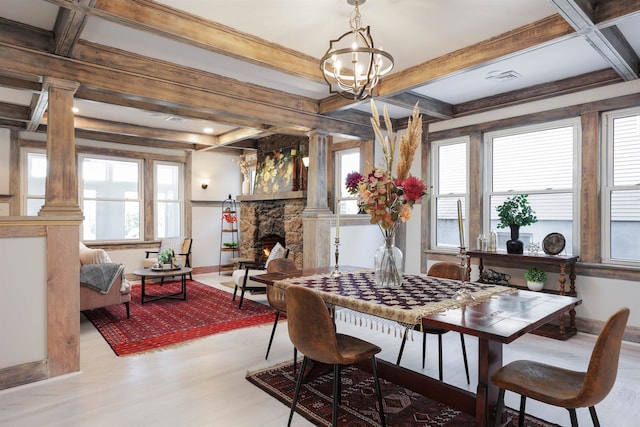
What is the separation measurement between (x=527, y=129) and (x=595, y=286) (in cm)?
188

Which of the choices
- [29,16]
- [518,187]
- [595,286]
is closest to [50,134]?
[29,16]

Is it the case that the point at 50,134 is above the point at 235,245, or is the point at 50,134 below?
above

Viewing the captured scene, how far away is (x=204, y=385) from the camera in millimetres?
2857

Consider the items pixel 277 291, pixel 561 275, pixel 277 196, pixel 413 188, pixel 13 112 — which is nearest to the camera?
pixel 413 188

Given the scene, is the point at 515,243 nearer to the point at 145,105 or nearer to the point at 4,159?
the point at 145,105

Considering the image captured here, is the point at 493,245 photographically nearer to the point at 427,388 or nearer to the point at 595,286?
the point at 595,286

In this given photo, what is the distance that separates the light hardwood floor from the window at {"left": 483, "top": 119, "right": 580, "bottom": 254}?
4.10ft

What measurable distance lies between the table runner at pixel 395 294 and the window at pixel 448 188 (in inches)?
100

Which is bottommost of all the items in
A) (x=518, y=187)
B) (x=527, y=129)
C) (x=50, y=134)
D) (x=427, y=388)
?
(x=427, y=388)

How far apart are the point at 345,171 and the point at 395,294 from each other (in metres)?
4.34

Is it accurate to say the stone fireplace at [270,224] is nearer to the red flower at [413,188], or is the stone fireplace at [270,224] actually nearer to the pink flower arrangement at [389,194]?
the pink flower arrangement at [389,194]

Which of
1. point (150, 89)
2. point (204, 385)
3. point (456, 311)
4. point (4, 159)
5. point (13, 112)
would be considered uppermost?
point (13, 112)

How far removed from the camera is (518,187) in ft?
15.0

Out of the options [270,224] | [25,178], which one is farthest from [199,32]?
[25,178]
